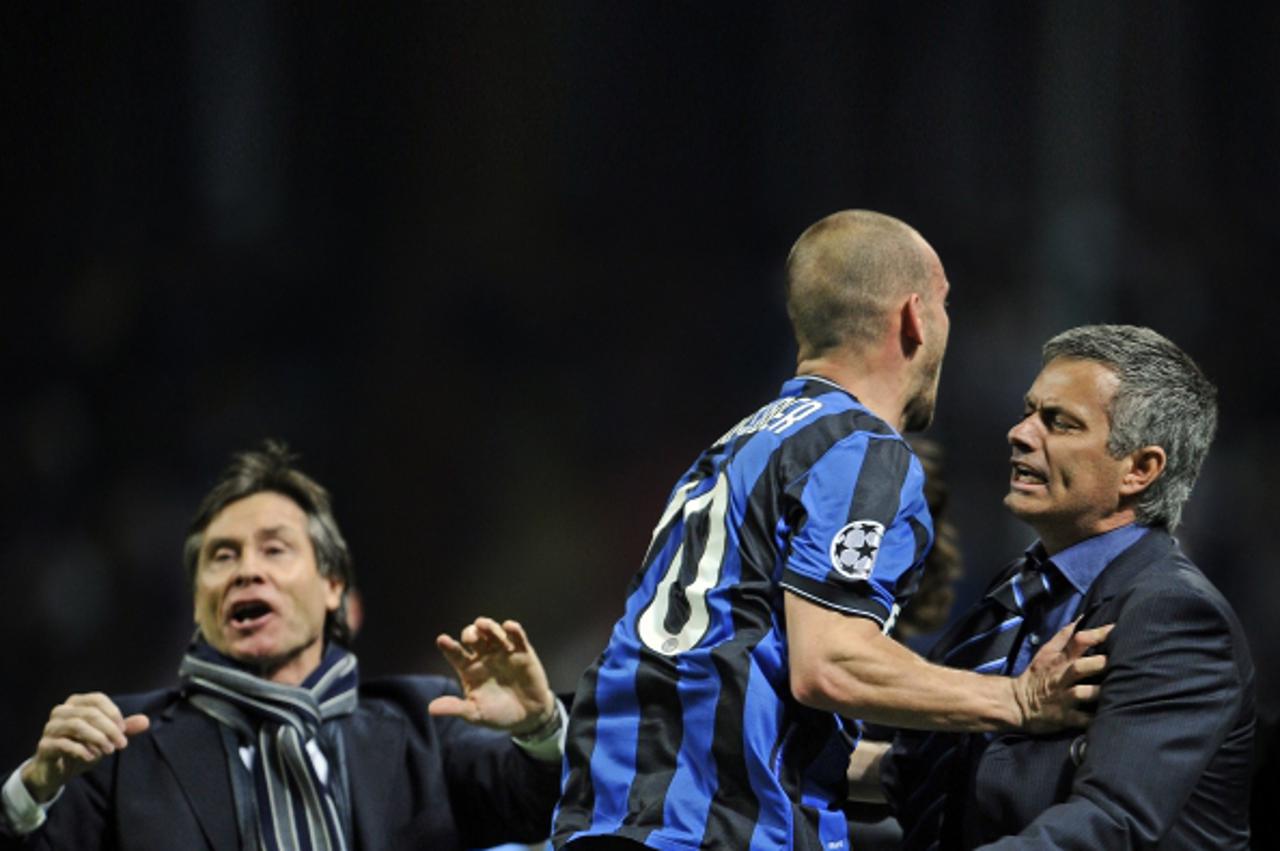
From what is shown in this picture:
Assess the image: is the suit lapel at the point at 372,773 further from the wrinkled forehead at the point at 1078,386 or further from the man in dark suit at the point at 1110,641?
the wrinkled forehead at the point at 1078,386

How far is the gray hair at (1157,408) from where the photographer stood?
2.50m

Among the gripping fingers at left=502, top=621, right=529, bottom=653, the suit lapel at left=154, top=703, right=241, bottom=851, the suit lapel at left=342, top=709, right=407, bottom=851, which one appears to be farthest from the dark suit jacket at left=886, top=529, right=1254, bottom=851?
the suit lapel at left=154, top=703, right=241, bottom=851

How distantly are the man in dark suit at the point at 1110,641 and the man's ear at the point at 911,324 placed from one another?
0.20 m

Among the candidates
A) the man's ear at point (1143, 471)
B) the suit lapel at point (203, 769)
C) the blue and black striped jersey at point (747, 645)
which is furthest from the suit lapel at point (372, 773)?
the man's ear at point (1143, 471)

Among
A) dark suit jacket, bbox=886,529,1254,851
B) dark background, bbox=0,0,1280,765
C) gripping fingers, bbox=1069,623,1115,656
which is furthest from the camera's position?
dark background, bbox=0,0,1280,765

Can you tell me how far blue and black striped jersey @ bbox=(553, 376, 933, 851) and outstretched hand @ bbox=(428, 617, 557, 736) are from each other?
1.87ft

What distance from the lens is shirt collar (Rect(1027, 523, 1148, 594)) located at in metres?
2.48

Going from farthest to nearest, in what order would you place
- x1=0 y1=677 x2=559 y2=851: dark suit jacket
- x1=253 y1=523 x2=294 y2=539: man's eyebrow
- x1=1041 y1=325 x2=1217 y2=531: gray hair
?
x1=253 y1=523 x2=294 y2=539: man's eyebrow → x1=0 y1=677 x2=559 y2=851: dark suit jacket → x1=1041 y1=325 x2=1217 y2=531: gray hair

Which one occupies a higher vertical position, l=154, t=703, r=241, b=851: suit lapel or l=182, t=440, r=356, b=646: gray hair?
l=182, t=440, r=356, b=646: gray hair

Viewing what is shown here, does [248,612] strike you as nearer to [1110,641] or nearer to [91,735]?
[91,735]

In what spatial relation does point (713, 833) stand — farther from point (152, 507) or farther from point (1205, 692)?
point (152, 507)

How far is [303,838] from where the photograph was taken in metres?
3.13

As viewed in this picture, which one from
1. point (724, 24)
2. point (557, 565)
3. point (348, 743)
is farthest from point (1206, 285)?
point (348, 743)

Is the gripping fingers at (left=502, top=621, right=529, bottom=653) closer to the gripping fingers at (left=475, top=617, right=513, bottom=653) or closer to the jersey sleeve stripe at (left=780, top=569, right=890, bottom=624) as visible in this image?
the gripping fingers at (left=475, top=617, right=513, bottom=653)
